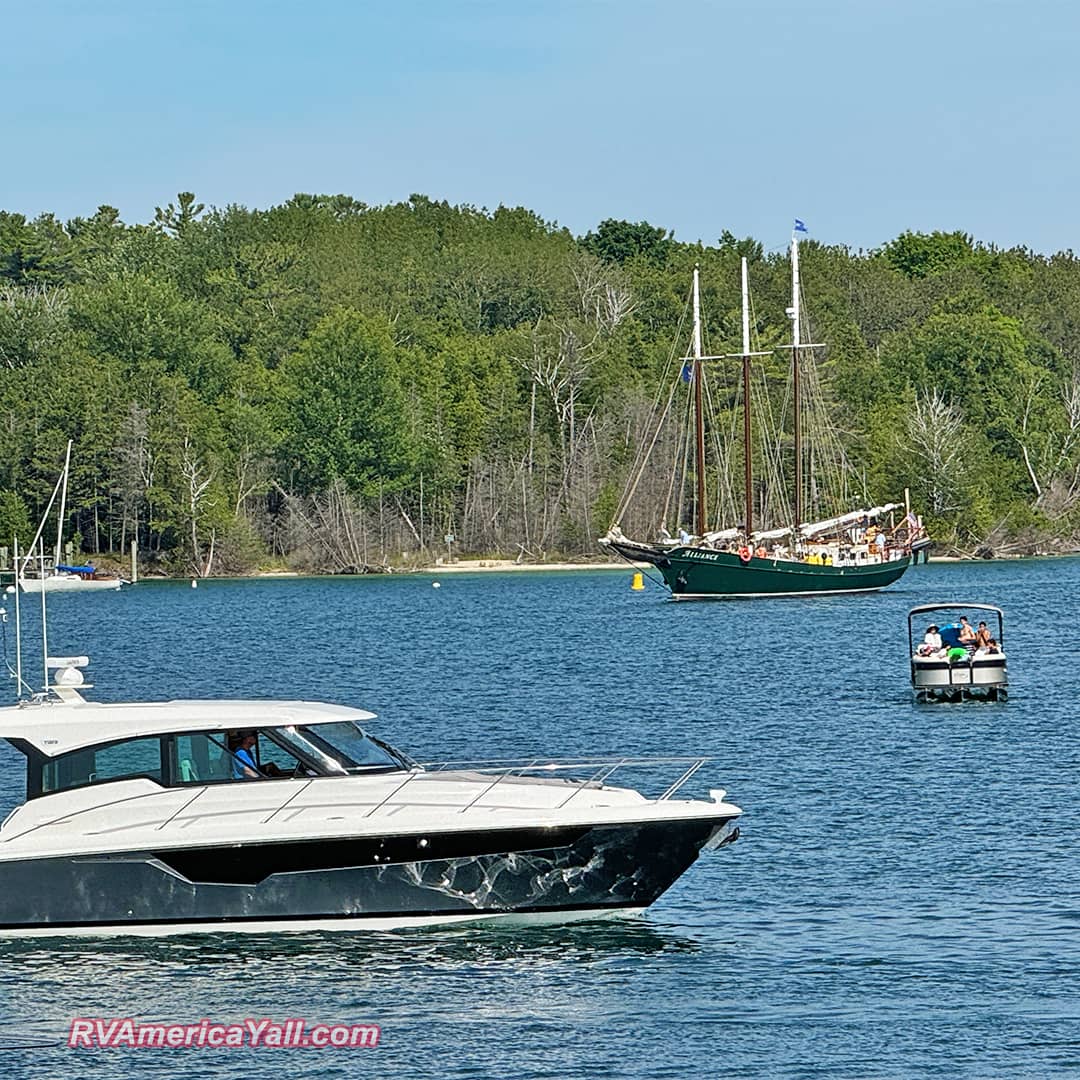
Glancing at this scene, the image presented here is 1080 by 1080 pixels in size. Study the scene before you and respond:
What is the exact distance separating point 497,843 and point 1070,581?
105722 millimetres

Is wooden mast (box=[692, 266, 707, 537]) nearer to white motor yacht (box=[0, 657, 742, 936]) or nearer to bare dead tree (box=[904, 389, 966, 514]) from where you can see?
bare dead tree (box=[904, 389, 966, 514])

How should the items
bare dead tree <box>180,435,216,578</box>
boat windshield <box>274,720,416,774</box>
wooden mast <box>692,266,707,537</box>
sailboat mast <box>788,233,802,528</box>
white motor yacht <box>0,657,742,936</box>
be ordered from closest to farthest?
white motor yacht <box>0,657,742,936</box> → boat windshield <box>274,720,416,774</box> → wooden mast <box>692,266,707,537</box> → sailboat mast <box>788,233,802,528</box> → bare dead tree <box>180,435,216,578</box>

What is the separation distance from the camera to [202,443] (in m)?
153

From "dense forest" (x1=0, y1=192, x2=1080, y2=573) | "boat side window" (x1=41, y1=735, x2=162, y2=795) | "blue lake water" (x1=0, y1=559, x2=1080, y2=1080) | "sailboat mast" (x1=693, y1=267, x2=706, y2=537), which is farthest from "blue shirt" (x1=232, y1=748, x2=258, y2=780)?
"dense forest" (x1=0, y1=192, x2=1080, y2=573)

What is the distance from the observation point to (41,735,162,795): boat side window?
2531 cm

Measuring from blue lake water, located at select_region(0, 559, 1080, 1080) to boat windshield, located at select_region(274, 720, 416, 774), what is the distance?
85.3 inches

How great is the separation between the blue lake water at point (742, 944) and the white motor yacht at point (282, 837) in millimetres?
486

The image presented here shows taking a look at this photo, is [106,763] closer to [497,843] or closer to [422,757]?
[497,843]

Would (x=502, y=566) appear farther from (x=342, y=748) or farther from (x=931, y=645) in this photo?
(x=342, y=748)

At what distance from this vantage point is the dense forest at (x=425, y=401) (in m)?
150

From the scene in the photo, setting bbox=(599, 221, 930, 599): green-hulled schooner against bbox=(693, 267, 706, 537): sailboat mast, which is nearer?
bbox=(599, 221, 930, 599): green-hulled schooner

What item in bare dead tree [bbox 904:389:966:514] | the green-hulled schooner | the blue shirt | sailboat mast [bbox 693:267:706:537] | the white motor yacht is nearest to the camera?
the white motor yacht

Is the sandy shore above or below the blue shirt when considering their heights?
above

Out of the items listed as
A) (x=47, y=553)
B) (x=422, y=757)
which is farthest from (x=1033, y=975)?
(x=47, y=553)
